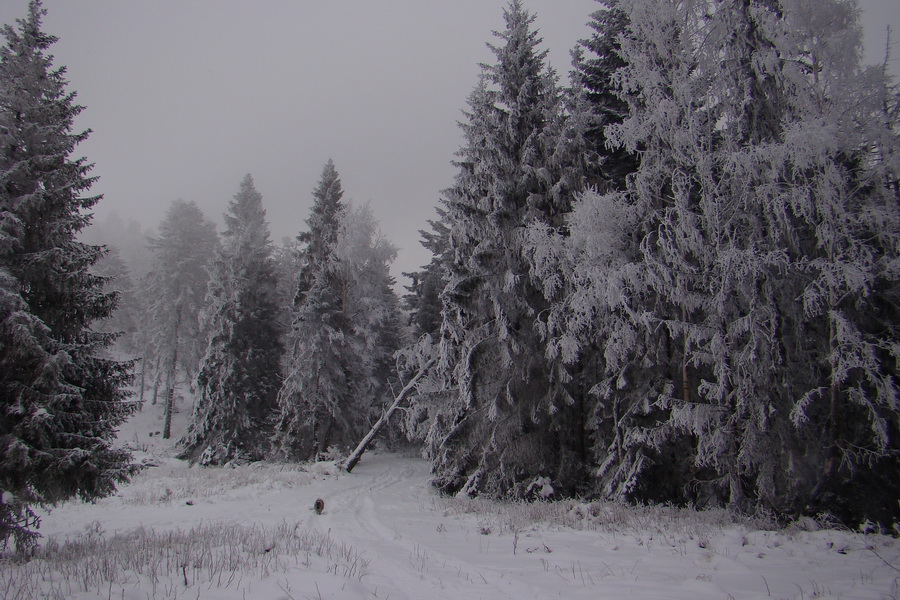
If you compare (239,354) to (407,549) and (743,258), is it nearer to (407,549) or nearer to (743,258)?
(407,549)

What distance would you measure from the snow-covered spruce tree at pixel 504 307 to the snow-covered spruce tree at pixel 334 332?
818 centimetres

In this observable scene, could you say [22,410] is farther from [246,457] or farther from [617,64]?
[617,64]

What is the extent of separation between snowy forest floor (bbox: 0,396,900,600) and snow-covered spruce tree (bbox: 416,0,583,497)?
1.81 meters

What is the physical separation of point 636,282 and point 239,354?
1979 cm

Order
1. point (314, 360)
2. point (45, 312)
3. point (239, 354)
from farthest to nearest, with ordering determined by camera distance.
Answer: point (239, 354)
point (314, 360)
point (45, 312)

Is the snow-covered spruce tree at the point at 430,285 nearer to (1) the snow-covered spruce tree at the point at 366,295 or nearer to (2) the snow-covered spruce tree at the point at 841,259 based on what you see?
(1) the snow-covered spruce tree at the point at 366,295

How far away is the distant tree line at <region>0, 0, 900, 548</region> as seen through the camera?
856 cm

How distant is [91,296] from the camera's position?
30.6 feet

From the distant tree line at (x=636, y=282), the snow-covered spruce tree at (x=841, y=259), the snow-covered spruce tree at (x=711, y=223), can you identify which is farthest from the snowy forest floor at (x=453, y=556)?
the snow-covered spruce tree at (x=711, y=223)

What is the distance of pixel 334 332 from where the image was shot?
21.4 m

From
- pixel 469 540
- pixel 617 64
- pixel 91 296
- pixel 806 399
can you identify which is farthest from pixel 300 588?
pixel 617 64

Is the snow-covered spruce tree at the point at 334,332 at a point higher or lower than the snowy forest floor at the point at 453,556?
higher

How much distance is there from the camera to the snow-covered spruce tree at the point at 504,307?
41.8 ft

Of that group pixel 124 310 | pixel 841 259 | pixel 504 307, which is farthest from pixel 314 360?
pixel 124 310
